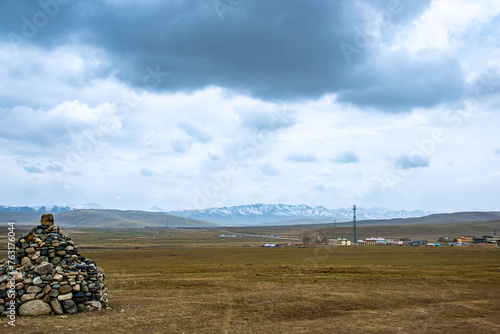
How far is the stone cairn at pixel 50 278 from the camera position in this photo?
1702 cm

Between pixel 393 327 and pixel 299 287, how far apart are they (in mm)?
11464

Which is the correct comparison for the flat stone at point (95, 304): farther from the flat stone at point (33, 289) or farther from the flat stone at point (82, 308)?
the flat stone at point (33, 289)

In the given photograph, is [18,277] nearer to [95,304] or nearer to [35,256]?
[35,256]

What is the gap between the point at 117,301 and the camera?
69.4 feet

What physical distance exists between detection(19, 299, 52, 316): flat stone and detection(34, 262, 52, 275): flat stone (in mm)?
1201

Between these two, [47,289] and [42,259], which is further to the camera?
[42,259]

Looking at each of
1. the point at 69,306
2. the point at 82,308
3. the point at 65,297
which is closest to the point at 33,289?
the point at 65,297

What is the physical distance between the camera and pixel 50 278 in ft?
56.8

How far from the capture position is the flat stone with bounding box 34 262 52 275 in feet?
56.7

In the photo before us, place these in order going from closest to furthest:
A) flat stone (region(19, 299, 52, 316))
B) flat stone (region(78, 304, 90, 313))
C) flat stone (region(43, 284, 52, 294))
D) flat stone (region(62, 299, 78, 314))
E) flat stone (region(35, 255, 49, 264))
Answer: flat stone (region(19, 299, 52, 316)) < flat stone (region(43, 284, 52, 294)) < flat stone (region(62, 299, 78, 314)) < flat stone (region(78, 304, 90, 313)) < flat stone (region(35, 255, 49, 264))

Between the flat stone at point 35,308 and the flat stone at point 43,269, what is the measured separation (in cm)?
120

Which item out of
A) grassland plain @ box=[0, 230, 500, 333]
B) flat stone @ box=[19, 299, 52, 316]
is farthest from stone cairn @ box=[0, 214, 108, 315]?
grassland plain @ box=[0, 230, 500, 333]

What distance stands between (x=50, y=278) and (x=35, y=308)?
1.34 m

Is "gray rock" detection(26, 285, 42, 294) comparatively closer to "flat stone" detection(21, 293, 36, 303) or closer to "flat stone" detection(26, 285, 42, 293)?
"flat stone" detection(26, 285, 42, 293)
